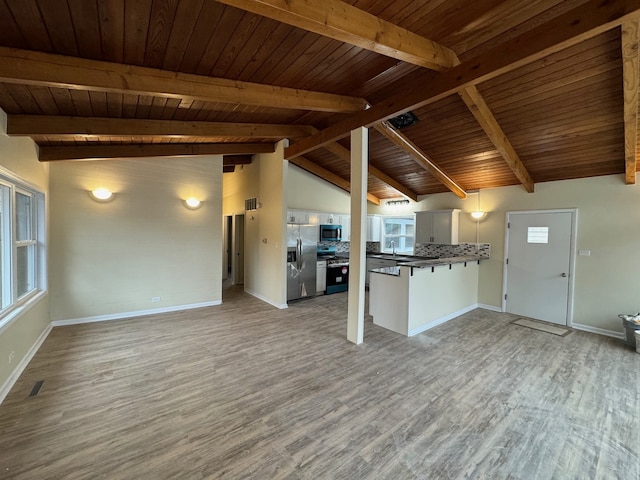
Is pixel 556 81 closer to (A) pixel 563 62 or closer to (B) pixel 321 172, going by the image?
(A) pixel 563 62

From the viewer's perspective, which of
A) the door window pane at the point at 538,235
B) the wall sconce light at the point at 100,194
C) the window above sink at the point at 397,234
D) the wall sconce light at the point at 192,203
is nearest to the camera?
the wall sconce light at the point at 100,194

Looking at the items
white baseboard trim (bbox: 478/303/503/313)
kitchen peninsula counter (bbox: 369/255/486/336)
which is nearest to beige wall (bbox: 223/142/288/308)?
kitchen peninsula counter (bbox: 369/255/486/336)

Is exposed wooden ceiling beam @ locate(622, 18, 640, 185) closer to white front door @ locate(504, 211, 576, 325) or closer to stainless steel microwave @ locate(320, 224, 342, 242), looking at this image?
white front door @ locate(504, 211, 576, 325)

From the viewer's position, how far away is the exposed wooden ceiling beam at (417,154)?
4.37 m

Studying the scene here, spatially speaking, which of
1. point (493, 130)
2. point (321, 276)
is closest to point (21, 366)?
point (321, 276)

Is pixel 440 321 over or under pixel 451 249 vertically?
under

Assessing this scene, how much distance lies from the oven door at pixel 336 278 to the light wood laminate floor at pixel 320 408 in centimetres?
281

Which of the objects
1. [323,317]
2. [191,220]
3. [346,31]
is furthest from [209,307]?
[346,31]

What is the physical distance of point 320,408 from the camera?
8.07 ft

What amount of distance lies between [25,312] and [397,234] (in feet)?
24.2

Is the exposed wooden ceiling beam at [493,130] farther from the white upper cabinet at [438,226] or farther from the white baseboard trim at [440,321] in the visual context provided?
the white baseboard trim at [440,321]

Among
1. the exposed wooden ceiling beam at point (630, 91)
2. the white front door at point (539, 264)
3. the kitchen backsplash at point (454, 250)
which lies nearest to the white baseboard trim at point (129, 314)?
the kitchen backsplash at point (454, 250)

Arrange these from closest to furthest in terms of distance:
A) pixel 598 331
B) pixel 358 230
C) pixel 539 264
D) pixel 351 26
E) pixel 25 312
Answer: pixel 351 26
pixel 25 312
pixel 358 230
pixel 598 331
pixel 539 264

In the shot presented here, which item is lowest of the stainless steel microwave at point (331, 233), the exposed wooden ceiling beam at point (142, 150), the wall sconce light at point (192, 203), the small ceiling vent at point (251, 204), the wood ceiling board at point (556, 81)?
the stainless steel microwave at point (331, 233)
